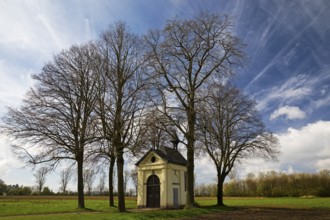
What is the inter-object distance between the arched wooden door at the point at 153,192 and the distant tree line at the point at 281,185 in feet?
183

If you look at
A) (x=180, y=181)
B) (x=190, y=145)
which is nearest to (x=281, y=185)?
(x=180, y=181)

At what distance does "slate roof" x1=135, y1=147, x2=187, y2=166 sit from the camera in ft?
107

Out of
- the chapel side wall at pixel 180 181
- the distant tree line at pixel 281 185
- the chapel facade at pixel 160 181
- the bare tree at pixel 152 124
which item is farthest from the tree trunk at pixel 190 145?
the distant tree line at pixel 281 185

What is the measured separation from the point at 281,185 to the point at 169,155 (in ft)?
185

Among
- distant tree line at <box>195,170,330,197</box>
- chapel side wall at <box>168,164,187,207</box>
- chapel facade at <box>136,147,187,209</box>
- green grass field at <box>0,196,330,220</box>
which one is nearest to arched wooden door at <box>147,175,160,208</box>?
chapel facade at <box>136,147,187,209</box>

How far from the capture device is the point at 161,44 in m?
26.2

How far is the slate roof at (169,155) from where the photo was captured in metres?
32.6

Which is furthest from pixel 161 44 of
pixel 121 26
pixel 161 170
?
pixel 161 170

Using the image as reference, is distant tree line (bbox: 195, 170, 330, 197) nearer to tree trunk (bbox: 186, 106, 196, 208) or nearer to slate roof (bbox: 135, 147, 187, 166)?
slate roof (bbox: 135, 147, 187, 166)

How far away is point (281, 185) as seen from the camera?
79.2 metres

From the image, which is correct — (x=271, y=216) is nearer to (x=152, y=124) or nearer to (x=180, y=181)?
(x=152, y=124)

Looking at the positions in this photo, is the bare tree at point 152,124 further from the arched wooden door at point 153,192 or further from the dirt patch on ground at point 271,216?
Result: the arched wooden door at point 153,192

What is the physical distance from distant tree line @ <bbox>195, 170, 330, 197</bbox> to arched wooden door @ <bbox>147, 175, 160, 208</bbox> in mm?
55867

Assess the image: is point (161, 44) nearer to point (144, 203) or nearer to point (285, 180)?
point (144, 203)
